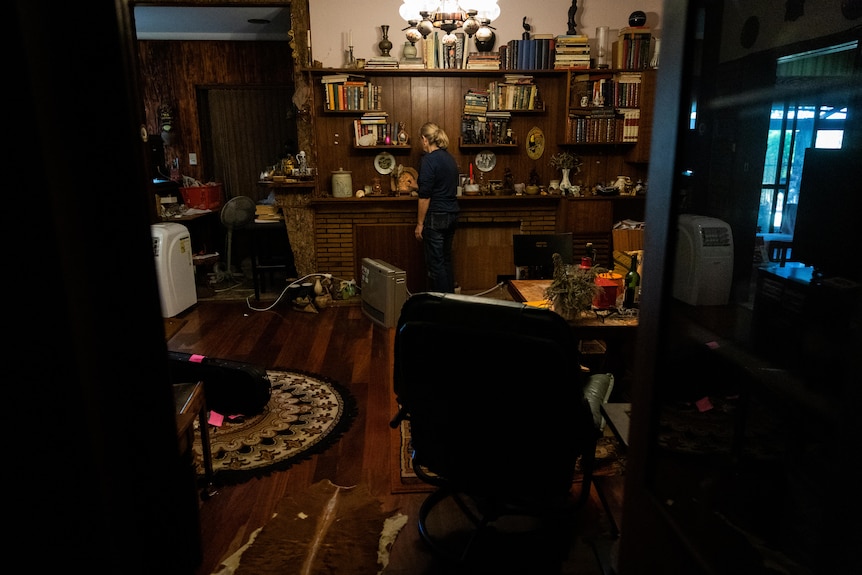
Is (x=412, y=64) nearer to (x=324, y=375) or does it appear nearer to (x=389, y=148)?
(x=389, y=148)

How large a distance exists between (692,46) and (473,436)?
1245 millimetres

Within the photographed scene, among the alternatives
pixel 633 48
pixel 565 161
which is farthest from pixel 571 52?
pixel 565 161

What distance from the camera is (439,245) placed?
16.3 ft

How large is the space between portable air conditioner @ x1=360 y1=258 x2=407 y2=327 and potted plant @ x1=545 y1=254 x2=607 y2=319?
7.03ft

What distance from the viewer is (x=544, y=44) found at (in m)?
5.34

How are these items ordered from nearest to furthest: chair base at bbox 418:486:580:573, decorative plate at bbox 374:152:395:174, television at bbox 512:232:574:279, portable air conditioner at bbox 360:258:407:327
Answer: chair base at bbox 418:486:580:573
television at bbox 512:232:574:279
portable air conditioner at bbox 360:258:407:327
decorative plate at bbox 374:152:395:174

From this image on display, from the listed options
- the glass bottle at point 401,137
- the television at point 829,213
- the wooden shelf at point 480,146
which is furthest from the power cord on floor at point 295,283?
the television at point 829,213

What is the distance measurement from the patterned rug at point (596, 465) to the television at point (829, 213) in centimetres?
118

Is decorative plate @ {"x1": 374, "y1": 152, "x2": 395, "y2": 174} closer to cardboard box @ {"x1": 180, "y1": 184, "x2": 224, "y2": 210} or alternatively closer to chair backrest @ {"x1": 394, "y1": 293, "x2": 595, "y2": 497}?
cardboard box @ {"x1": 180, "y1": 184, "x2": 224, "y2": 210}

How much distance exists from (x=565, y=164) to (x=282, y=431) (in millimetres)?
3876

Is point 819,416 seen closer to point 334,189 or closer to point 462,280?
point 462,280

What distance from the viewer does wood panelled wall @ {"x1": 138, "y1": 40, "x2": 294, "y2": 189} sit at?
6.88m

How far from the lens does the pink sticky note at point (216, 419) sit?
3076 mm

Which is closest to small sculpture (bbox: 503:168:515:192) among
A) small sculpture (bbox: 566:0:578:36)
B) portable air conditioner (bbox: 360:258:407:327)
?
small sculpture (bbox: 566:0:578:36)
